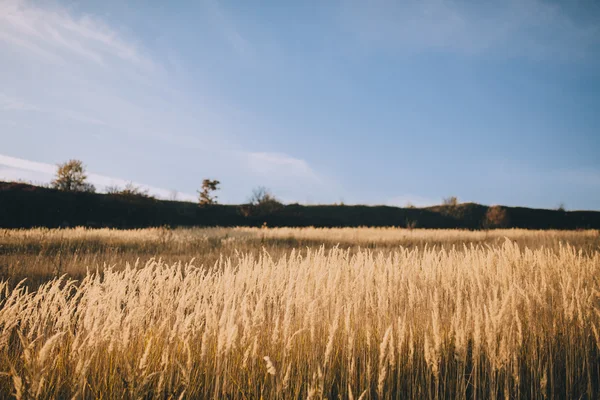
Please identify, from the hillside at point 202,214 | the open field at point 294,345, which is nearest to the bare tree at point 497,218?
the hillside at point 202,214

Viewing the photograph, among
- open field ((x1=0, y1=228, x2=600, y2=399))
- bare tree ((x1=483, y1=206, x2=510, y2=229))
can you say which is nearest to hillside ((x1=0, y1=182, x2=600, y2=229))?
bare tree ((x1=483, y1=206, x2=510, y2=229))

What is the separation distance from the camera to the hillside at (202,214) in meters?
20.5

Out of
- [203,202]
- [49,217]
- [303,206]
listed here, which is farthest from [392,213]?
[49,217]

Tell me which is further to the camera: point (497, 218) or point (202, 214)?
point (497, 218)

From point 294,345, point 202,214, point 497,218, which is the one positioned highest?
point 497,218

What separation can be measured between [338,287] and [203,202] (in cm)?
2997

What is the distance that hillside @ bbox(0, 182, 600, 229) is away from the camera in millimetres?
20547

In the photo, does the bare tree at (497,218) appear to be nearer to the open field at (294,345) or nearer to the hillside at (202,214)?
the hillside at (202,214)

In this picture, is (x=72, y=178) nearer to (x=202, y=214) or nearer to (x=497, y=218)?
(x=202, y=214)

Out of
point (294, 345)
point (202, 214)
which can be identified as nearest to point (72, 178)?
point (202, 214)

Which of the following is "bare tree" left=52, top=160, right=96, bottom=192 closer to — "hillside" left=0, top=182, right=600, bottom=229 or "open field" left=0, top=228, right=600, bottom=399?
"hillside" left=0, top=182, right=600, bottom=229

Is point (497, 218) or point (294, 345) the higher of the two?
point (497, 218)

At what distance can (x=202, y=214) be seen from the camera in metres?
29.0

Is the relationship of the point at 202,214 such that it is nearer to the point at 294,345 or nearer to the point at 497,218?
the point at 294,345
